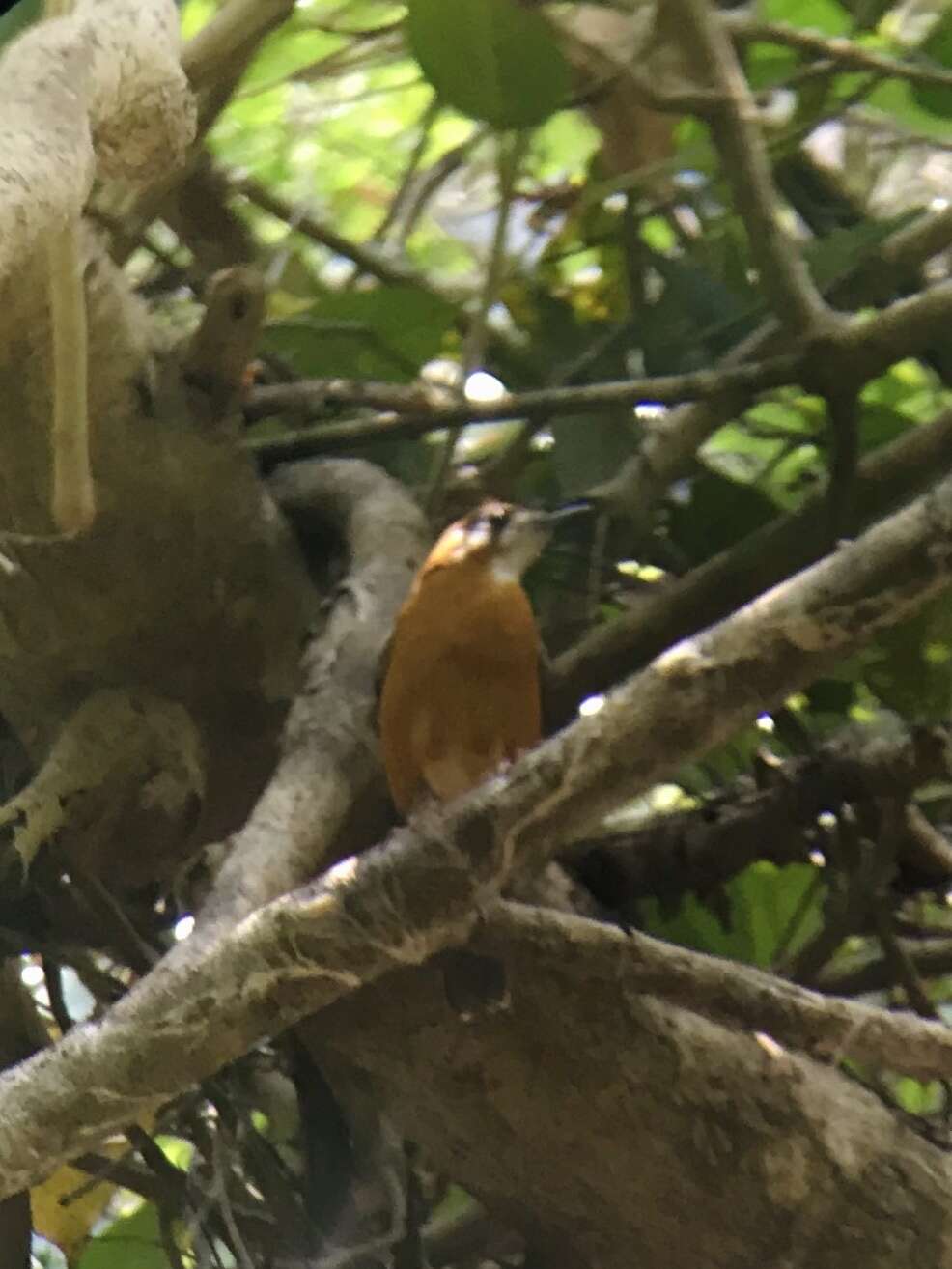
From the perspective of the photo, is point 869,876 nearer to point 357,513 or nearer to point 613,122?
point 357,513

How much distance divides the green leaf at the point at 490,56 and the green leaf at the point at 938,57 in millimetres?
349

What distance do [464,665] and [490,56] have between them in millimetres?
472

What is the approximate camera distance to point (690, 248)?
149cm

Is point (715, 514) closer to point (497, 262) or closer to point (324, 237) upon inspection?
point (497, 262)

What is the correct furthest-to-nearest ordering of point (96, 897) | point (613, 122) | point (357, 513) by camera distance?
1. point (613, 122)
2. point (357, 513)
3. point (96, 897)

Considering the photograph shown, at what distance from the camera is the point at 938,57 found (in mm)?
1310

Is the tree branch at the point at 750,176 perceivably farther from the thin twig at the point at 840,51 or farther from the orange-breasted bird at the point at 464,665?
the orange-breasted bird at the point at 464,665

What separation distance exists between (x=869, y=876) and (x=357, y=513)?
487 millimetres

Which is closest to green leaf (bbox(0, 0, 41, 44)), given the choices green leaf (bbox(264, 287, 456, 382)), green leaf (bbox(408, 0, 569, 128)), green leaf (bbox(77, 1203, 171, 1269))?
green leaf (bbox(408, 0, 569, 128))

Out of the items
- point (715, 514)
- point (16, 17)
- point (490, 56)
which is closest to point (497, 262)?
point (490, 56)

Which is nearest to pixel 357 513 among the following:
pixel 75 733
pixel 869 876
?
pixel 75 733

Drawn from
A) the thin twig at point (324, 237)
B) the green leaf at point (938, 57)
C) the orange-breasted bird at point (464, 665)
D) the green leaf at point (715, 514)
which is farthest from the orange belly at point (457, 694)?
the green leaf at point (938, 57)

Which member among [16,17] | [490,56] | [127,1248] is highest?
[16,17]

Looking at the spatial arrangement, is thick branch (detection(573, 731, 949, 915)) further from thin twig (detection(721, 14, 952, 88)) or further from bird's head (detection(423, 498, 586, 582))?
thin twig (detection(721, 14, 952, 88))
